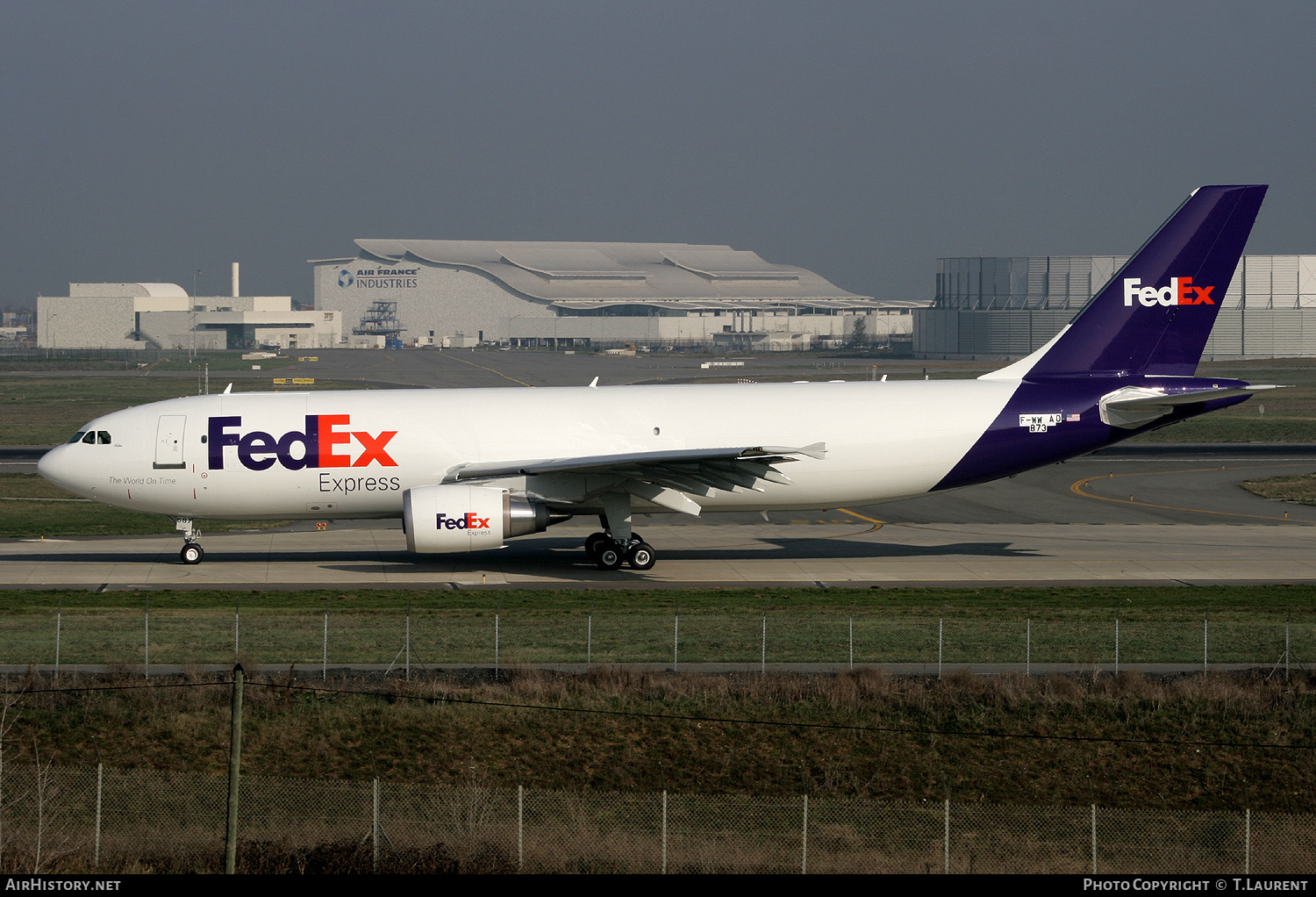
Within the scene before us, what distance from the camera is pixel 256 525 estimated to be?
160 ft

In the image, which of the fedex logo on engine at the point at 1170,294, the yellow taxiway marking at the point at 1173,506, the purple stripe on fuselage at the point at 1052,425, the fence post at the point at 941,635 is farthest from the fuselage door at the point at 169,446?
the yellow taxiway marking at the point at 1173,506

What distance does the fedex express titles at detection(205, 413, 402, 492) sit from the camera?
36938mm

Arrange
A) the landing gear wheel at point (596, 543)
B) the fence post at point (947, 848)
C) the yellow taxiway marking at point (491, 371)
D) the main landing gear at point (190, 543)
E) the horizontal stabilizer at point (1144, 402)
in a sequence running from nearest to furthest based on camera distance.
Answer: the fence post at point (947, 848)
the horizontal stabilizer at point (1144, 402)
the landing gear wheel at point (596, 543)
the main landing gear at point (190, 543)
the yellow taxiway marking at point (491, 371)

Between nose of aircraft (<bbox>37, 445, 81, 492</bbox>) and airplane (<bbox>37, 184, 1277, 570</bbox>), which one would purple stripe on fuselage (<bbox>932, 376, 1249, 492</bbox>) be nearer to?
airplane (<bbox>37, 184, 1277, 570</bbox>)

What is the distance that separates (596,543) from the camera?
3888 centimetres

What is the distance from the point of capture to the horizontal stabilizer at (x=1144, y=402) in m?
37.8

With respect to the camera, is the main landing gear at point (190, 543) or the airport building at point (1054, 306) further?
the airport building at point (1054, 306)

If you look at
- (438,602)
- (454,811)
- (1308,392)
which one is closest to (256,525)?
(438,602)

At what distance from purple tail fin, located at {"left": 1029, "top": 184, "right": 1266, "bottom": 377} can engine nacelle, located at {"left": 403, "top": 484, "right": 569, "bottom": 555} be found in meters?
16.2

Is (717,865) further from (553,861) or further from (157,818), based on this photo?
(157,818)

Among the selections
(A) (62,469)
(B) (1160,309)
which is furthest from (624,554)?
(B) (1160,309)

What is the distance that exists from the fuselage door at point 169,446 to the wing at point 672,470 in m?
7.53

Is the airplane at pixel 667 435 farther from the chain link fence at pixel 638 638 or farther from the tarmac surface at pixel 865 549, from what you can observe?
the chain link fence at pixel 638 638

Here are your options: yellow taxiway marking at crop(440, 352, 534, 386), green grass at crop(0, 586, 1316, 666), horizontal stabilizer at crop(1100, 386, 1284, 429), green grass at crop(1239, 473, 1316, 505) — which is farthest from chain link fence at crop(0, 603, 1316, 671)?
yellow taxiway marking at crop(440, 352, 534, 386)
